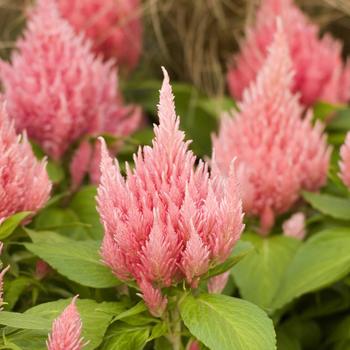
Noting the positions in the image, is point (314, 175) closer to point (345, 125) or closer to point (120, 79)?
point (345, 125)

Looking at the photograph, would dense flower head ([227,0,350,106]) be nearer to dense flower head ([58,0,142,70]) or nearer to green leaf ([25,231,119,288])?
dense flower head ([58,0,142,70])

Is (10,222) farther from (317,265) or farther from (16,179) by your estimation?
(317,265)

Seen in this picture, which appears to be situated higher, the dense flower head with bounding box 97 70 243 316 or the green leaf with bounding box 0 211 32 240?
the dense flower head with bounding box 97 70 243 316

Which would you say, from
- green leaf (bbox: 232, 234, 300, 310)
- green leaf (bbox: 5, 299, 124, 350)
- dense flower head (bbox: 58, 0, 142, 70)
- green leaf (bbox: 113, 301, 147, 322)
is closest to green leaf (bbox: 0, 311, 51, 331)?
green leaf (bbox: 5, 299, 124, 350)

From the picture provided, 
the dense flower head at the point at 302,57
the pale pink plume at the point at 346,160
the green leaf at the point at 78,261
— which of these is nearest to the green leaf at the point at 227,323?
the green leaf at the point at 78,261

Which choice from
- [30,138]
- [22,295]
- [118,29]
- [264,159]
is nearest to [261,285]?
[264,159]

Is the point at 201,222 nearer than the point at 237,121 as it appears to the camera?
Yes

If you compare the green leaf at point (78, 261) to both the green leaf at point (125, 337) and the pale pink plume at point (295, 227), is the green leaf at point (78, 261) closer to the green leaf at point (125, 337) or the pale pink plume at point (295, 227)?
the green leaf at point (125, 337)
